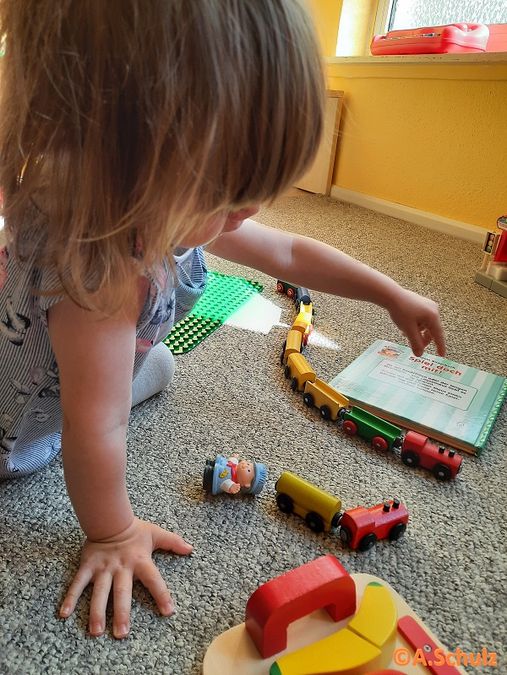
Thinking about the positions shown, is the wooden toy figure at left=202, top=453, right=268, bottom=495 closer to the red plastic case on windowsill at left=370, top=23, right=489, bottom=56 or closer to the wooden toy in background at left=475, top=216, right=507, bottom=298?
the wooden toy in background at left=475, top=216, right=507, bottom=298

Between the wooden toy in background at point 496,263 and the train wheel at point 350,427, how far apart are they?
62cm

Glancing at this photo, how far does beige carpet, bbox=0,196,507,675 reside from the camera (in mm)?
451

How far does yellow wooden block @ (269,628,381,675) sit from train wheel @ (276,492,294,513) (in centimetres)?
15

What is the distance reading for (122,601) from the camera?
1.53 ft

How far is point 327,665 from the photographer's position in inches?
16.3

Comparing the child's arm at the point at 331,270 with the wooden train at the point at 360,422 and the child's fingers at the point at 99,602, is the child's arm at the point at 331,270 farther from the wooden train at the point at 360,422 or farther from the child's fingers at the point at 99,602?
the child's fingers at the point at 99,602

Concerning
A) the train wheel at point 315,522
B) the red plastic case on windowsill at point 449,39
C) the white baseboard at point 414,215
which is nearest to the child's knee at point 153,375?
the train wheel at point 315,522

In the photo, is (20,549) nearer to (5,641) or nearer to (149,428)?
(5,641)

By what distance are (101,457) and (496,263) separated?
983 mm

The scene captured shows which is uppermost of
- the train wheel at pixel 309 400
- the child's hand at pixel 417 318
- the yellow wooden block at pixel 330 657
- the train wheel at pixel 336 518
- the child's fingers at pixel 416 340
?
the child's hand at pixel 417 318

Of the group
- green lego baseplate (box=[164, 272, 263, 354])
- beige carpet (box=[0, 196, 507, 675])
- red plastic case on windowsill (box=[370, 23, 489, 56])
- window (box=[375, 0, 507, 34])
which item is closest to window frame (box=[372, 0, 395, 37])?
window (box=[375, 0, 507, 34])

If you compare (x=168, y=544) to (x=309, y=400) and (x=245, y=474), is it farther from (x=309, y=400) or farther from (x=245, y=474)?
(x=309, y=400)

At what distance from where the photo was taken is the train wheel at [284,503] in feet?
1.87

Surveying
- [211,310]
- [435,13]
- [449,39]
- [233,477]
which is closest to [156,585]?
[233,477]
